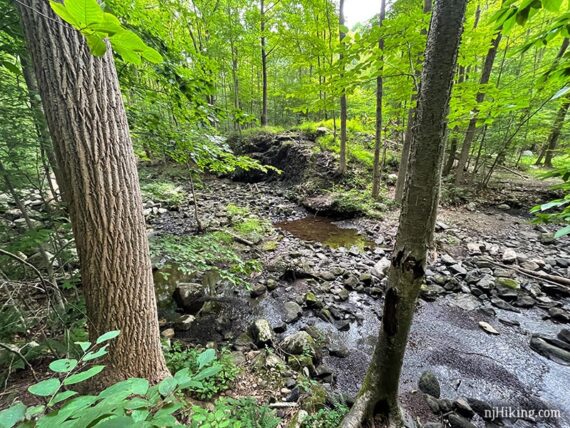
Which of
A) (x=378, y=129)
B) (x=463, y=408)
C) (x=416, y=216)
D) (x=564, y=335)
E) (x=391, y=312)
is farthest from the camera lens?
(x=378, y=129)

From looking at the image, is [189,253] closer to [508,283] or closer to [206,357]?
[206,357]

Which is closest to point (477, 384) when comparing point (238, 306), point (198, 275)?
point (238, 306)

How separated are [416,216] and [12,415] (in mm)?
1750

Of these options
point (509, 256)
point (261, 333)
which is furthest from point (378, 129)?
point (261, 333)

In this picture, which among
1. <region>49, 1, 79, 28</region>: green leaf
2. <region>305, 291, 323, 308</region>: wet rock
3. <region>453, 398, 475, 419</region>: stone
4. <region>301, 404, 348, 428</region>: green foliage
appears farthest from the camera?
<region>305, 291, 323, 308</region>: wet rock

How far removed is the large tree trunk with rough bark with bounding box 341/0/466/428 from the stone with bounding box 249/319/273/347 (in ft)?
4.29

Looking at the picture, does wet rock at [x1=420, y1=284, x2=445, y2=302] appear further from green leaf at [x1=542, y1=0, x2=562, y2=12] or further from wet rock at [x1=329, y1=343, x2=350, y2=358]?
green leaf at [x1=542, y1=0, x2=562, y2=12]

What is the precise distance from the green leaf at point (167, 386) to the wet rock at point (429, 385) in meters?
2.83

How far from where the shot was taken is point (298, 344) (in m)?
2.83

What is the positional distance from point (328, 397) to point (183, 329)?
76.8 inches

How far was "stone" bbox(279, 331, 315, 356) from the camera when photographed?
9.17ft

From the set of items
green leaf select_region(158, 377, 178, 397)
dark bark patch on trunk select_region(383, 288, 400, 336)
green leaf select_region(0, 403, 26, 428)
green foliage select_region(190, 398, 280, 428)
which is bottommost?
green foliage select_region(190, 398, 280, 428)

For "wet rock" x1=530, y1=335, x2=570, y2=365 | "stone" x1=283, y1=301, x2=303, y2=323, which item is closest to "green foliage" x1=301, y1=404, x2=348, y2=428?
"stone" x1=283, y1=301, x2=303, y2=323

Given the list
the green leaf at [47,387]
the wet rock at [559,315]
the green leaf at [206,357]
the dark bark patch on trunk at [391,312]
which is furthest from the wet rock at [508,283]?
the green leaf at [47,387]
